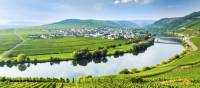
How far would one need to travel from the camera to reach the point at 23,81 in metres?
109

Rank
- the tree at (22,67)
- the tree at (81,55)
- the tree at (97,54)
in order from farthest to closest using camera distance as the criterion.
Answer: the tree at (97,54)
the tree at (81,55)
the tree at (22,67)

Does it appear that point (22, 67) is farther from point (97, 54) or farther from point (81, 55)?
point (97, 54)

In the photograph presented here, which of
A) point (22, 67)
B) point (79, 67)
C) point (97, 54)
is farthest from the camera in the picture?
point (97, 54)

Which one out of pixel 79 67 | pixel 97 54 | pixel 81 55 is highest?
pixel 81 55

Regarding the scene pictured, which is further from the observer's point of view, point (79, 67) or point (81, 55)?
point (81, 55)

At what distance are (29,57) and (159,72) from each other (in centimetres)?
9830

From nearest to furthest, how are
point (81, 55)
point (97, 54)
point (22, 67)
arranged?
1. point (22, 67)
2. point (81, 55)
3. point (97, 54)

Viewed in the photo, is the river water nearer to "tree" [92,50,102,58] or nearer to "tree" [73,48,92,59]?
"tree" [92,50,102,58]

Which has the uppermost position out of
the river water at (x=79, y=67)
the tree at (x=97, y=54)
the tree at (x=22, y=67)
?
the tree at (x=97, y=54)

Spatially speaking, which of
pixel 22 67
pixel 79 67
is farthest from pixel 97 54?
pixel 22 67

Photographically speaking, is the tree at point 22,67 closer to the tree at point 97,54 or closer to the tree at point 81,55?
the tree at point 81,55

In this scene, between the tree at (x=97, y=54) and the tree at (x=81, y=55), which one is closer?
the tree at (x=81, y=55)

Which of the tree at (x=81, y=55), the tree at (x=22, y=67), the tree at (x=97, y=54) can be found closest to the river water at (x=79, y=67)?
the tree at (x=22, y=67)

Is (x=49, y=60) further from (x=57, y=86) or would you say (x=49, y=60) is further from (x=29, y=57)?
(x=57, y=86)
